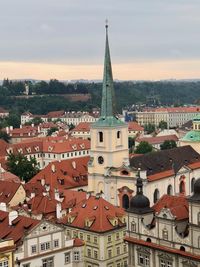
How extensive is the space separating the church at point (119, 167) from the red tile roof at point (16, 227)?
26897 mm

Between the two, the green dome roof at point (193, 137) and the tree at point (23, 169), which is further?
the green dome roof at point (193, 137)

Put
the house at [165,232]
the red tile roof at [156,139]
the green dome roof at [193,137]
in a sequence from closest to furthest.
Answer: the house at [165,232] → the green dome roof at [193,137] → the red tile roof at [156,139]

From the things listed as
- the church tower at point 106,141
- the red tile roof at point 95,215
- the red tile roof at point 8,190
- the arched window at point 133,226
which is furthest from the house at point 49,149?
the arched window at point 133,226

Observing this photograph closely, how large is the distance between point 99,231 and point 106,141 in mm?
25021

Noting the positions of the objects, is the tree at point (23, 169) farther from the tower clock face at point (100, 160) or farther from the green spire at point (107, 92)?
the green spire at point (107, 92)

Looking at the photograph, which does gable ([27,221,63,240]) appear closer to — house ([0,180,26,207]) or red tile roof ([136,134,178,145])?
house ([0,180,26,207])

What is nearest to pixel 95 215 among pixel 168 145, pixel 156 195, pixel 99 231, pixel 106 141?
pixel 99 231

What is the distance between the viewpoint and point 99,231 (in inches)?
2650

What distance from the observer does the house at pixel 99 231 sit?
67.5 metres

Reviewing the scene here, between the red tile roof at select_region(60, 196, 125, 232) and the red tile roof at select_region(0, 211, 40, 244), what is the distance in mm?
9378

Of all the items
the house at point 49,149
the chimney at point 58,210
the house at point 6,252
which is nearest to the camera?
the house at point 6,252

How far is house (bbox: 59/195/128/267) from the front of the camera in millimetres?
67500

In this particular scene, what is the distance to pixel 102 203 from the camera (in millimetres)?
71375

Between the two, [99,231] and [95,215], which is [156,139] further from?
[99,231]
